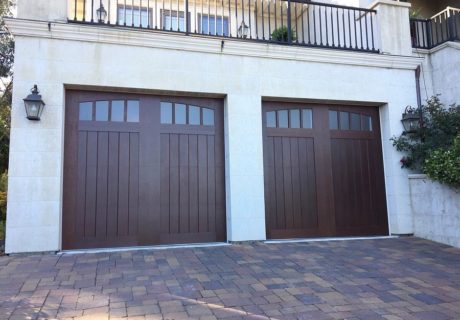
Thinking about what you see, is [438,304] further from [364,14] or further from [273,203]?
[364,14]

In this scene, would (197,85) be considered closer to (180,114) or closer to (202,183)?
(180,114)

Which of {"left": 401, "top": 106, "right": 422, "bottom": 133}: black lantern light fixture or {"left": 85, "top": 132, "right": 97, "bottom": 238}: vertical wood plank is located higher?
{"left": 401, "top": 106, "right": 422, "bottom": 133}: black lantern light fixture

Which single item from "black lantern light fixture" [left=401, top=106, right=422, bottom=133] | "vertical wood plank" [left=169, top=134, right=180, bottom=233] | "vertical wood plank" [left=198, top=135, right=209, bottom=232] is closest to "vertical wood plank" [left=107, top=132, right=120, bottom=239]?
"vertical wood plank" [left=169, top=134, right=180, bottom=233]

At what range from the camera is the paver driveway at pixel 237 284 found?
3297mm

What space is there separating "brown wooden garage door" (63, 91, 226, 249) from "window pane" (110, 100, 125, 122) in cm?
2

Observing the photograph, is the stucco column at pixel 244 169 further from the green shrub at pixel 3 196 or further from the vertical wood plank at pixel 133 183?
the green shrub at pixel 3 196

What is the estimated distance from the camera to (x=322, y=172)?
22.3 feet

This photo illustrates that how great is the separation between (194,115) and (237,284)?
10.6ft

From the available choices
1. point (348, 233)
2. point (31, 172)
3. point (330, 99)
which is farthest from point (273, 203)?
point (31, 172)

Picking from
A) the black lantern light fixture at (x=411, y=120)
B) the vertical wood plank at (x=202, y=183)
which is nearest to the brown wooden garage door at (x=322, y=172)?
the black lantern light fixture at (x=411, y=120)

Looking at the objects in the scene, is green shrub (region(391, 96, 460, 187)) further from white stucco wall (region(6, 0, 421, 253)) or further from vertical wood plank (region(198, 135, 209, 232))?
vertical wood plank (region(198, 135, 209, 232))

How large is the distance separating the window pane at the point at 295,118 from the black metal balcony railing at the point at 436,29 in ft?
9.79

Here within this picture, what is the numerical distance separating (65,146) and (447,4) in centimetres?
1027

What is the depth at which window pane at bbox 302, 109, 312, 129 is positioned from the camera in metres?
6.86
